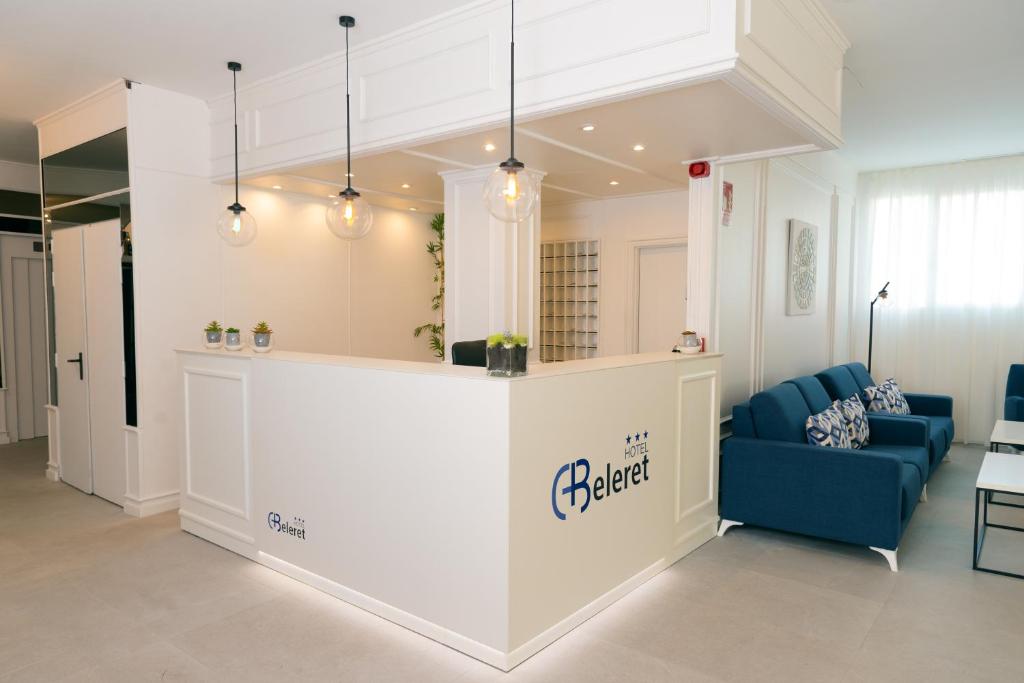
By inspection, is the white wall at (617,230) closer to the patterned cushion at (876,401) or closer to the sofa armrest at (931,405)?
the patterned cushion at (876,401)

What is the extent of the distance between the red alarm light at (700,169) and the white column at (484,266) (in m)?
1.20

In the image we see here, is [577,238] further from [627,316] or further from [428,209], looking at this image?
[428,209]

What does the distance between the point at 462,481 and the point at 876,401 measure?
453 centimetres

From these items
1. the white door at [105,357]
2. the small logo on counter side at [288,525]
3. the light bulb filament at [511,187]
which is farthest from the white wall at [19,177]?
the light bulb filament at [511,187]

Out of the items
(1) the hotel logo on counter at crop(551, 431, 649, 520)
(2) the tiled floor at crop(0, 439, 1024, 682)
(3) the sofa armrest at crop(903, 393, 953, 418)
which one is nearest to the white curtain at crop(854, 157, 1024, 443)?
(3) the sofa armrest at crop(903, 393, 953, 418)

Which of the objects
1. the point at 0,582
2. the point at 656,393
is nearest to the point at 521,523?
the point at 656,393

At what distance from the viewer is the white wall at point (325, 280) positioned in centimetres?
521

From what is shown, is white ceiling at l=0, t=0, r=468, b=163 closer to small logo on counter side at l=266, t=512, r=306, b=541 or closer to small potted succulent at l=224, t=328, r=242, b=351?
small potted succulent at l=224, t=328, r=242, b=351

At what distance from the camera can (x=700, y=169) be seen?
13.9 ft

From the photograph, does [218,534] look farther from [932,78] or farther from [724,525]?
[932,78]

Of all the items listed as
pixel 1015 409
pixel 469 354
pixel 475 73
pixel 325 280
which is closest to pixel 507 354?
pixel 475 73

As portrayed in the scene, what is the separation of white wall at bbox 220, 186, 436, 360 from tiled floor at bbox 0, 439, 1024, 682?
196 cm

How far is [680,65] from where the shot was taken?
2670 millimetres

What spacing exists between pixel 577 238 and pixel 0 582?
17.0 ft
